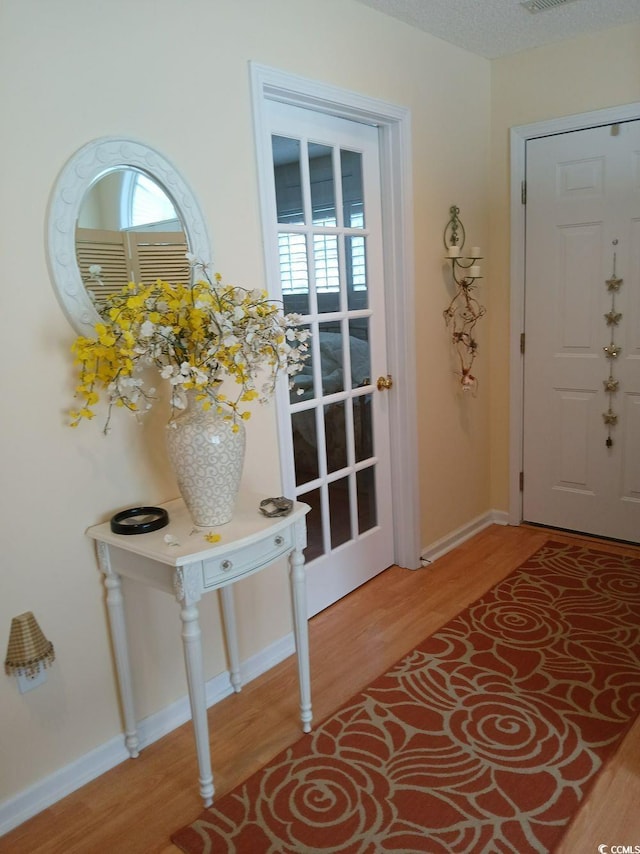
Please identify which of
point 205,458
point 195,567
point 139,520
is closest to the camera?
point 195,567

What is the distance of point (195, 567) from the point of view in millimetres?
1781

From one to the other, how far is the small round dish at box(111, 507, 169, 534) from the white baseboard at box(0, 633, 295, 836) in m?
0.69

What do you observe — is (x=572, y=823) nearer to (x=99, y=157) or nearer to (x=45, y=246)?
(x=45, y=246)

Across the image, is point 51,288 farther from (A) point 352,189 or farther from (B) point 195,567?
(A) point 352,189

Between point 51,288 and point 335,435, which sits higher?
point 51,288

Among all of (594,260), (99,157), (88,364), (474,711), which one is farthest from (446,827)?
(594,260)

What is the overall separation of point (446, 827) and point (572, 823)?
33 cm

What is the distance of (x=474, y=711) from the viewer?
7.32ft

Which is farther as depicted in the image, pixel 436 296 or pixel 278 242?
pixel 436 296

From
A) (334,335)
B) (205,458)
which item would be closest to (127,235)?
(205,458)

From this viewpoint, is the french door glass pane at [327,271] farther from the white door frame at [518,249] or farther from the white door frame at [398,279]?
the white door frame at [518,249]

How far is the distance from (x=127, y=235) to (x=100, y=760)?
157cm

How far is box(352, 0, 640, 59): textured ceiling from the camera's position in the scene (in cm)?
279

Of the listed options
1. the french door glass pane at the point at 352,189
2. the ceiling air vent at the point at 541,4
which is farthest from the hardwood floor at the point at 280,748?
the ceiling air vent at the point at 541,4
